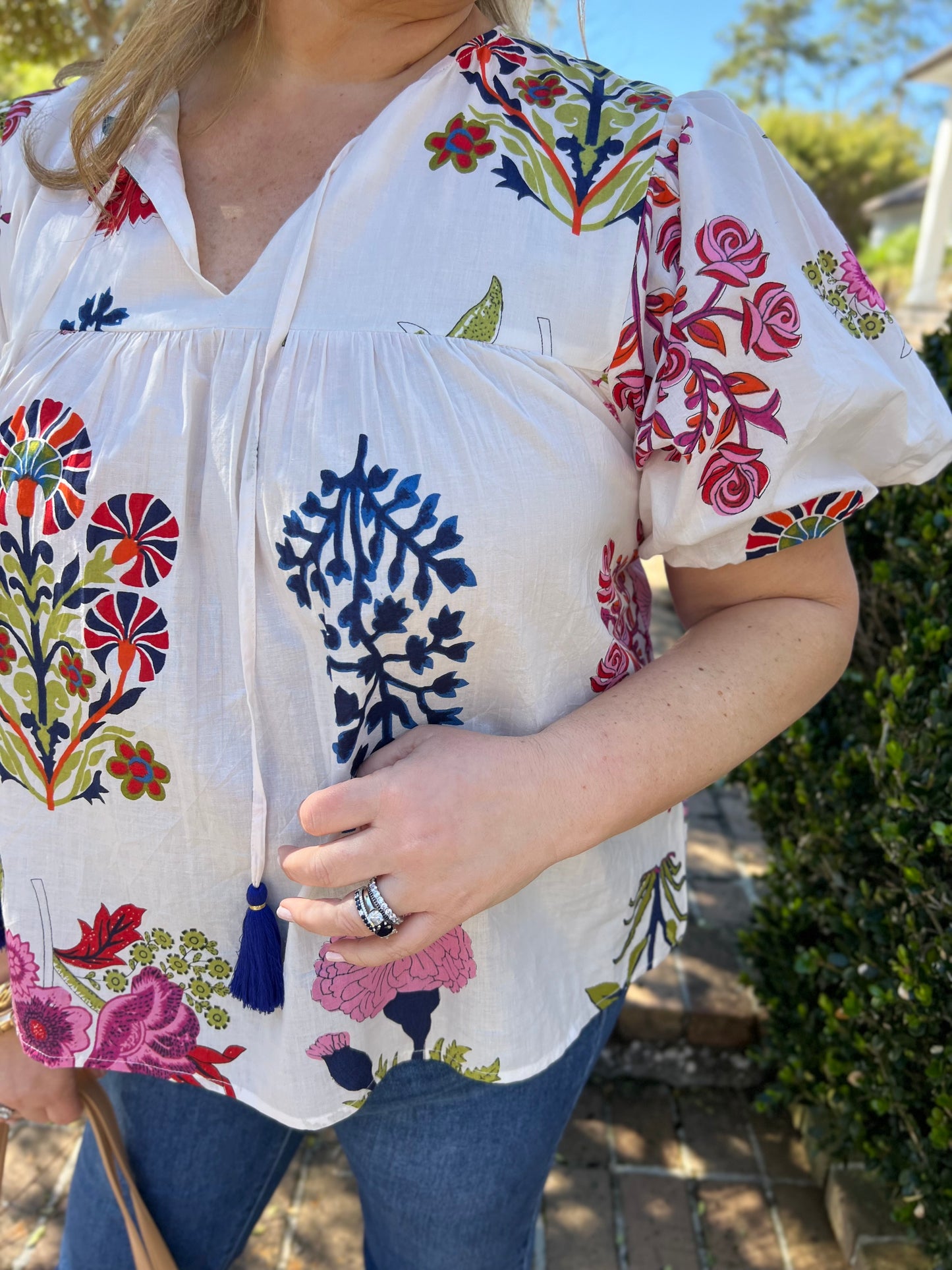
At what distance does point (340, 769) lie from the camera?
3.26 feet

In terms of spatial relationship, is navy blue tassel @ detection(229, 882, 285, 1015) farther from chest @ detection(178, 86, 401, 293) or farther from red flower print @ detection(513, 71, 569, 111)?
red flower print @ detection(513, 71, 569, 111)

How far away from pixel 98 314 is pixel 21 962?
74 centimetres

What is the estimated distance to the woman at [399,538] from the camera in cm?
96

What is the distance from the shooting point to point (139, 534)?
3.29ft

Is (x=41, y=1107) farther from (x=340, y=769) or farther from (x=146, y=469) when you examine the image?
(x=146, y=469)

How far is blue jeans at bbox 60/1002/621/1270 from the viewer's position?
1.15 metres

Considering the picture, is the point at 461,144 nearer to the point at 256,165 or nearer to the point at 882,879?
the point at 256,165

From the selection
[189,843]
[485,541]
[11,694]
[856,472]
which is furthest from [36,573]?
[856,472]

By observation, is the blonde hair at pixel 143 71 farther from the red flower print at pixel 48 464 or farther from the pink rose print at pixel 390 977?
the pink rose print at pixel 390 977

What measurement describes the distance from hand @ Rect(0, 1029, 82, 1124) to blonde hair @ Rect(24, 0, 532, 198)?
3.45ft

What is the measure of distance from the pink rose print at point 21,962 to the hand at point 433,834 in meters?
0.39

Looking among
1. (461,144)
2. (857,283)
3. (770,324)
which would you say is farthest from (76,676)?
(857,283)

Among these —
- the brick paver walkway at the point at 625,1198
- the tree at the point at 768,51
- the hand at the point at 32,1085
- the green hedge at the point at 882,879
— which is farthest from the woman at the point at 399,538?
the tree at the point at 768,51

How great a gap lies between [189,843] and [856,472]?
82 cm
